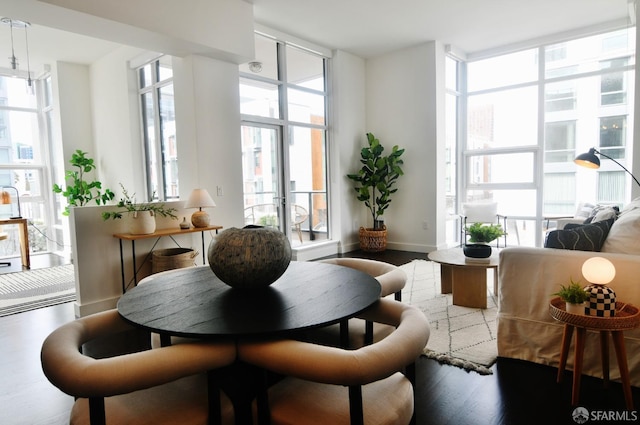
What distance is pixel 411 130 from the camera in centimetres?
616

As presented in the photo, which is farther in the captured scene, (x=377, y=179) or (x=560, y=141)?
(x=377, y=179)

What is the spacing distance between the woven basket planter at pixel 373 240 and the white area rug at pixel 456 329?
1834 millimetres

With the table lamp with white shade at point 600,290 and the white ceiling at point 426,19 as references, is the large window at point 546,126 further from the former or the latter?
the table lamp with white shade at point 600,290

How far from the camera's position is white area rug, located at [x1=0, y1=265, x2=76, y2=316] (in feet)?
12.7

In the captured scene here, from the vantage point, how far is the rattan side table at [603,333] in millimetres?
1805

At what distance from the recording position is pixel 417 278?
14.6ft

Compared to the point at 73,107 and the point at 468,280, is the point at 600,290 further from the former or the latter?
the point at 73,107

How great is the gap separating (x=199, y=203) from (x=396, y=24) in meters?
3.57

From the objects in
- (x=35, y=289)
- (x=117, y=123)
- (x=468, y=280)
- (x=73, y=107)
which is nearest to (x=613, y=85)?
(x=468, y=280)

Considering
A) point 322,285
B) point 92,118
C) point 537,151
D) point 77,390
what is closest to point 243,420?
point 77,390

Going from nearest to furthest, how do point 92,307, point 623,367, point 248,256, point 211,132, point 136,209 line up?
point 248,256 → point 623,367 → point 92,307 → point 136,209 → point 211,132

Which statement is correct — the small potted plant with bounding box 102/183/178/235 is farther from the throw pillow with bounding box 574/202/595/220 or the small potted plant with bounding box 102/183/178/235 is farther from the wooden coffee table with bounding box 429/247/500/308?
the throw pillow with bounding box 574/202/595/220

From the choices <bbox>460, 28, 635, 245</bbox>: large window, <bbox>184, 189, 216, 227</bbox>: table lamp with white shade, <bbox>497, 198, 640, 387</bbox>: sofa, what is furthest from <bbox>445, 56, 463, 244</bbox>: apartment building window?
<bbox>497, 198, 640, 387</bbox>: sofa

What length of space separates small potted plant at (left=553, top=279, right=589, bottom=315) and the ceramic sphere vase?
4.77ft
